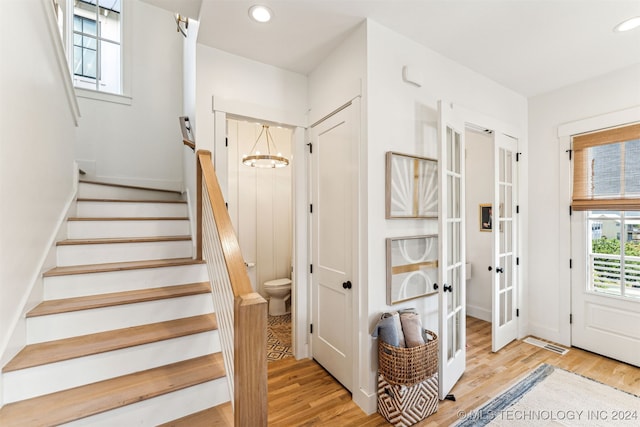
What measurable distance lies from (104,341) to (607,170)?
14.2 feet

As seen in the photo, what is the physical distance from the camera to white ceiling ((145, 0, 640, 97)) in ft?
6.26

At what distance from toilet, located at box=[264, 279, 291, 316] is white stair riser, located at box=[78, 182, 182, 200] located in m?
1.72

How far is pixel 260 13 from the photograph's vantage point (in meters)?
1.96

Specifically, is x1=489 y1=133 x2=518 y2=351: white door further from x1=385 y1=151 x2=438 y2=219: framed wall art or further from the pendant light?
the pendant light

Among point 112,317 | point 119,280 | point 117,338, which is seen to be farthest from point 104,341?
point 119,280

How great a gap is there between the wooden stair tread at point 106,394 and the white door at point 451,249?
1.61 m

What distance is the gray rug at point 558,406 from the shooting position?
1931mm

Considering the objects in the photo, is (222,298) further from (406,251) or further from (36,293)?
(406,251)

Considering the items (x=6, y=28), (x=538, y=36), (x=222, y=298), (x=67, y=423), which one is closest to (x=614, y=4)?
(x=538, y=36)

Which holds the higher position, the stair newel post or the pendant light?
the pendant light

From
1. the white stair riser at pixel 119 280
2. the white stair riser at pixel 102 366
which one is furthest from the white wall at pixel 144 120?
the white stair riser at pixel 102 366

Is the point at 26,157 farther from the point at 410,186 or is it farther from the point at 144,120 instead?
the point at 410,186

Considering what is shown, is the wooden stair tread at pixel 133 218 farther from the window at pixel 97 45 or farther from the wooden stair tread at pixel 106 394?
the window at pixel 97 45

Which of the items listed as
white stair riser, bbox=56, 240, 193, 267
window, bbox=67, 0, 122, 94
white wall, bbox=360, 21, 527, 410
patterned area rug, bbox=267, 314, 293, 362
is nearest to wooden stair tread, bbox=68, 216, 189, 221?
white stair riser, bbox=56, 240, 193, 267
